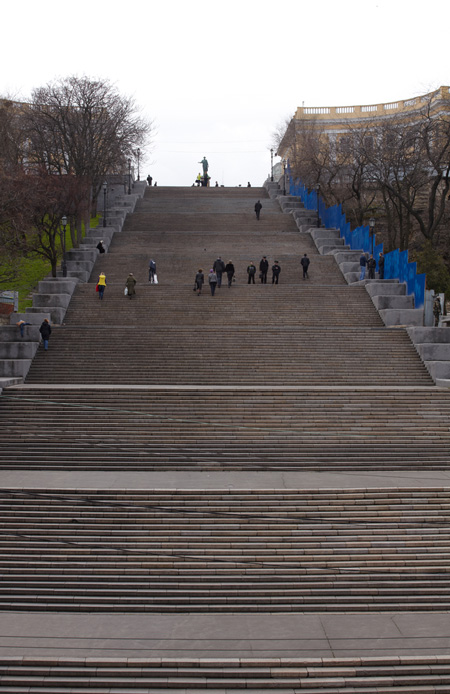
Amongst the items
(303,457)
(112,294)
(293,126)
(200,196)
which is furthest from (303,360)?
(293,126)

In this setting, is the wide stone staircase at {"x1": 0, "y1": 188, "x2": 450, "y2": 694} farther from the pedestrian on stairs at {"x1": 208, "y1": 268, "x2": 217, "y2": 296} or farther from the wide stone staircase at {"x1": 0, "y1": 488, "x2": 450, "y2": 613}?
the pedestrian on stairs at {"x1": 208, "y1": 268, "x2": 217, "y2": 296}

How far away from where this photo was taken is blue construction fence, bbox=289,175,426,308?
89.8ft

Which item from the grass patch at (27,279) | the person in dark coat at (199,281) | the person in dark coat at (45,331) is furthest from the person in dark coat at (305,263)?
the grass patch at (27,279)

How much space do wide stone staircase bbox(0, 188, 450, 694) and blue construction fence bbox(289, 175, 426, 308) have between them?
2.67 metres

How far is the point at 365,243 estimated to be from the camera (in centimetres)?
3500

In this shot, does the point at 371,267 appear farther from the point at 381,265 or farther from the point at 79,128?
the point at 79,128

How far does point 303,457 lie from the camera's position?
17.7 metres

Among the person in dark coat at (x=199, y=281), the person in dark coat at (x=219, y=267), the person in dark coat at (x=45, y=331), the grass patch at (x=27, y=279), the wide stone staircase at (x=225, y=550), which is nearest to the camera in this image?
the wide stone staircase at (x=225, y=550)

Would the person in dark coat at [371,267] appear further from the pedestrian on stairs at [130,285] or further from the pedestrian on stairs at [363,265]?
the pedestrian on stairs at [130,285]

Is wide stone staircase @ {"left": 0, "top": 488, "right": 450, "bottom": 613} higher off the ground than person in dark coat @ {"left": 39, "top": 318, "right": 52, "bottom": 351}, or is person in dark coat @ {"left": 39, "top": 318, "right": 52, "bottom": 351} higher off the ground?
person in dark coat @ {"left": 39, "top": 318, "right": 52, "bottom": 351}

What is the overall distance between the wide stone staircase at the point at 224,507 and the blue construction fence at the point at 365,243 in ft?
8.77

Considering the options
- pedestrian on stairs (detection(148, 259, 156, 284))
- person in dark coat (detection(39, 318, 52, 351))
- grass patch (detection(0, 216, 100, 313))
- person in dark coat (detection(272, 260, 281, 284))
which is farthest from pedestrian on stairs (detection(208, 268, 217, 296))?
grass patch (detection(0, 216, 100, 313))

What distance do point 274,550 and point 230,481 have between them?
2.98m

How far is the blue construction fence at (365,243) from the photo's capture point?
2738 centimetres
